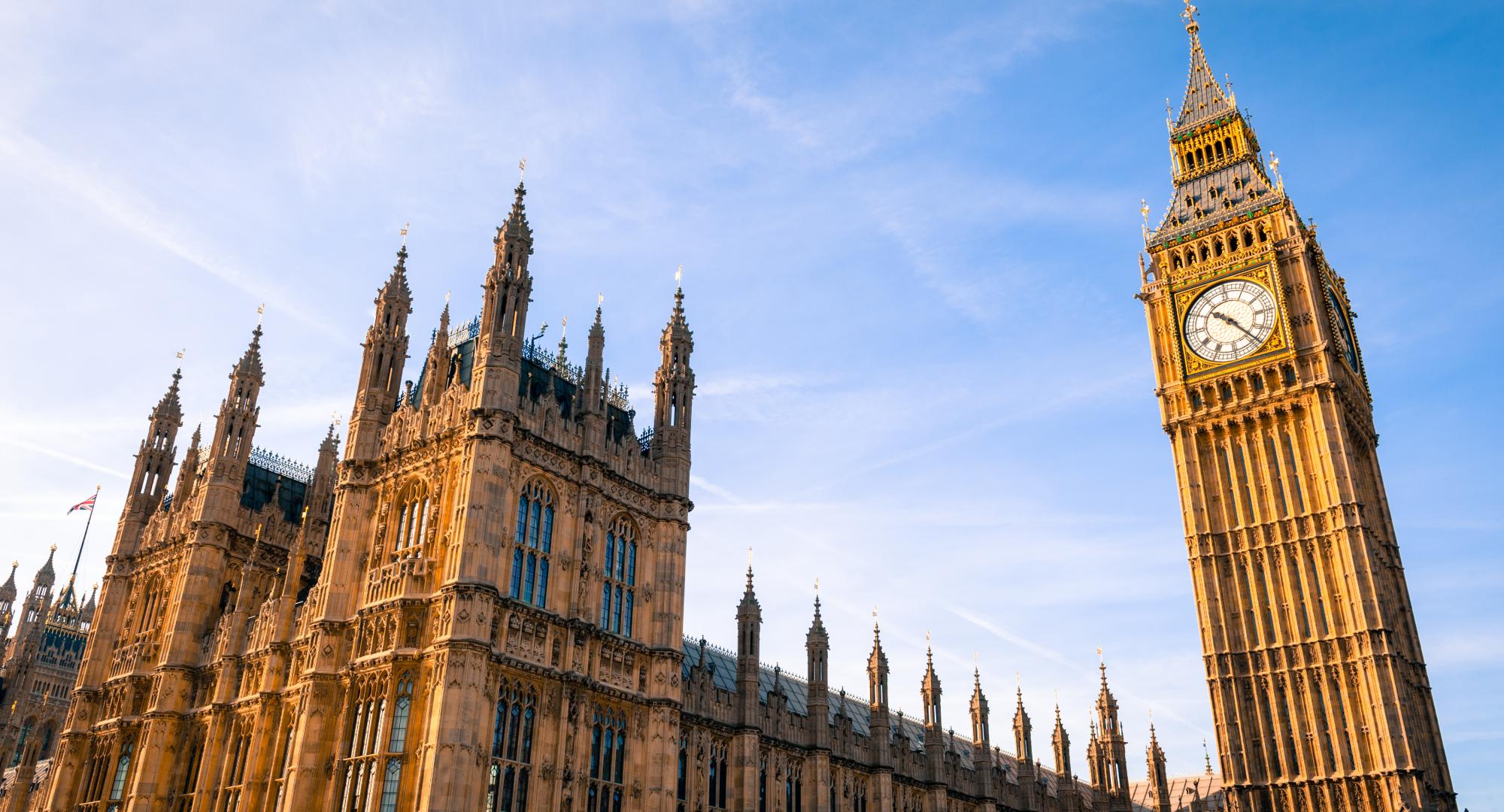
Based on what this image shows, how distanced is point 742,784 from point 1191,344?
1926 inches

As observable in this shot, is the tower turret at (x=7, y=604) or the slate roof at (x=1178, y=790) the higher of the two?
the tower turret at (x=7, y=604)

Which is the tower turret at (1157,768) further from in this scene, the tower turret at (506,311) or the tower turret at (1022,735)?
the tower turret at (506,311)

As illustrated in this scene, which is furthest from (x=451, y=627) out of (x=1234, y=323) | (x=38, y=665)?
(x=38, y=665)

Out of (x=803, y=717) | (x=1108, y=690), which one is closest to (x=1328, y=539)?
(x=1108, y=690)

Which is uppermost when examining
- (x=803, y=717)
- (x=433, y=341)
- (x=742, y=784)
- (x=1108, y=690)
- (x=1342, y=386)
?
(x=1342, y=386)

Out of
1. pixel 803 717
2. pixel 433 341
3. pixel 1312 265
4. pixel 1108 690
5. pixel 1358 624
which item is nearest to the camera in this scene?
pixel 433 341

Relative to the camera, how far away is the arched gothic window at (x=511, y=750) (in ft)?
114

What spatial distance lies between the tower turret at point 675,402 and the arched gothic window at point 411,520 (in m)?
9.35

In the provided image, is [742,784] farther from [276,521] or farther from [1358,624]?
[1358,624]

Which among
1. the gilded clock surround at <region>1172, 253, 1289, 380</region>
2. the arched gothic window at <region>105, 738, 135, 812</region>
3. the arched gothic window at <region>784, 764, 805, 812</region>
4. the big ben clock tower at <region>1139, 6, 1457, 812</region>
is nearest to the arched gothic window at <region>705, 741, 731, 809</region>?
the arched gothic window at <region>784, 764, 805, 812</region>

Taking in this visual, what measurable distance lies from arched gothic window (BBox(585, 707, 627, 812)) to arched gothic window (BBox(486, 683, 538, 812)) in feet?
8.10

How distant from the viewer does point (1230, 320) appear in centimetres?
7669

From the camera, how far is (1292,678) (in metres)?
66.2

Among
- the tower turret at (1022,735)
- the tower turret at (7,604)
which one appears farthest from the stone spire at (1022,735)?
the tower turret at (7,604)
